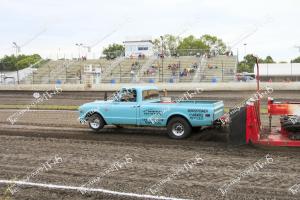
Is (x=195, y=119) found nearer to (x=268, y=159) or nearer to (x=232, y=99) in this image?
(x=268, y=159)

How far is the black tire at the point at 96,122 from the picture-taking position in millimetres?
13242

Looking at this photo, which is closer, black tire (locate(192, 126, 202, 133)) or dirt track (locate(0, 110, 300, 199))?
dirt track (locate(0, 110, 300, 199))

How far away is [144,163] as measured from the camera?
8.98 meters

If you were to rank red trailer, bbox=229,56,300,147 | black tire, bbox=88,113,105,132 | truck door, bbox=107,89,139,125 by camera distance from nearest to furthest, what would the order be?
red trailer, bbox=229,56,300,147
truck door, bbox=107,89,139,125
black tire, bbox=88,113,105,132

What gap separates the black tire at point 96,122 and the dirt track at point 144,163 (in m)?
0.27

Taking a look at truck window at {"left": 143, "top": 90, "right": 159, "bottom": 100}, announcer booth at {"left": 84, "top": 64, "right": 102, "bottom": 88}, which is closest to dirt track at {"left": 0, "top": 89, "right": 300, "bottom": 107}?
announcer booth at {"left": 84, "top": 64, "right": 102, "bottom": 88}

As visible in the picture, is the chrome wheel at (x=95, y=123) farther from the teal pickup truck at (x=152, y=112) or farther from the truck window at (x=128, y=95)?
the truck window at (x=128, y=95)

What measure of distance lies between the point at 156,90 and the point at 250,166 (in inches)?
216

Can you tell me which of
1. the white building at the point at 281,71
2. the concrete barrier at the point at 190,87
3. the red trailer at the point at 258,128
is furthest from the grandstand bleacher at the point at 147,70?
the red trailer at the point at 258,128

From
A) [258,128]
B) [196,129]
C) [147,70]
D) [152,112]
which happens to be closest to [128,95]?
[152,112]

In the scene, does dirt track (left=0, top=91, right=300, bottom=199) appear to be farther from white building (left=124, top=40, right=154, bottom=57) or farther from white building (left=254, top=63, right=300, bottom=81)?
white building (left=124, top=40, right=154, bottom=57)

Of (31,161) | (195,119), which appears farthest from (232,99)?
(31,161)

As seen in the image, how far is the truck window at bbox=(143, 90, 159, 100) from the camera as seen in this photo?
1276 centimetres

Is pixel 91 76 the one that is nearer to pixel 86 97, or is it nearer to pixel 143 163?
pixel 86 97
